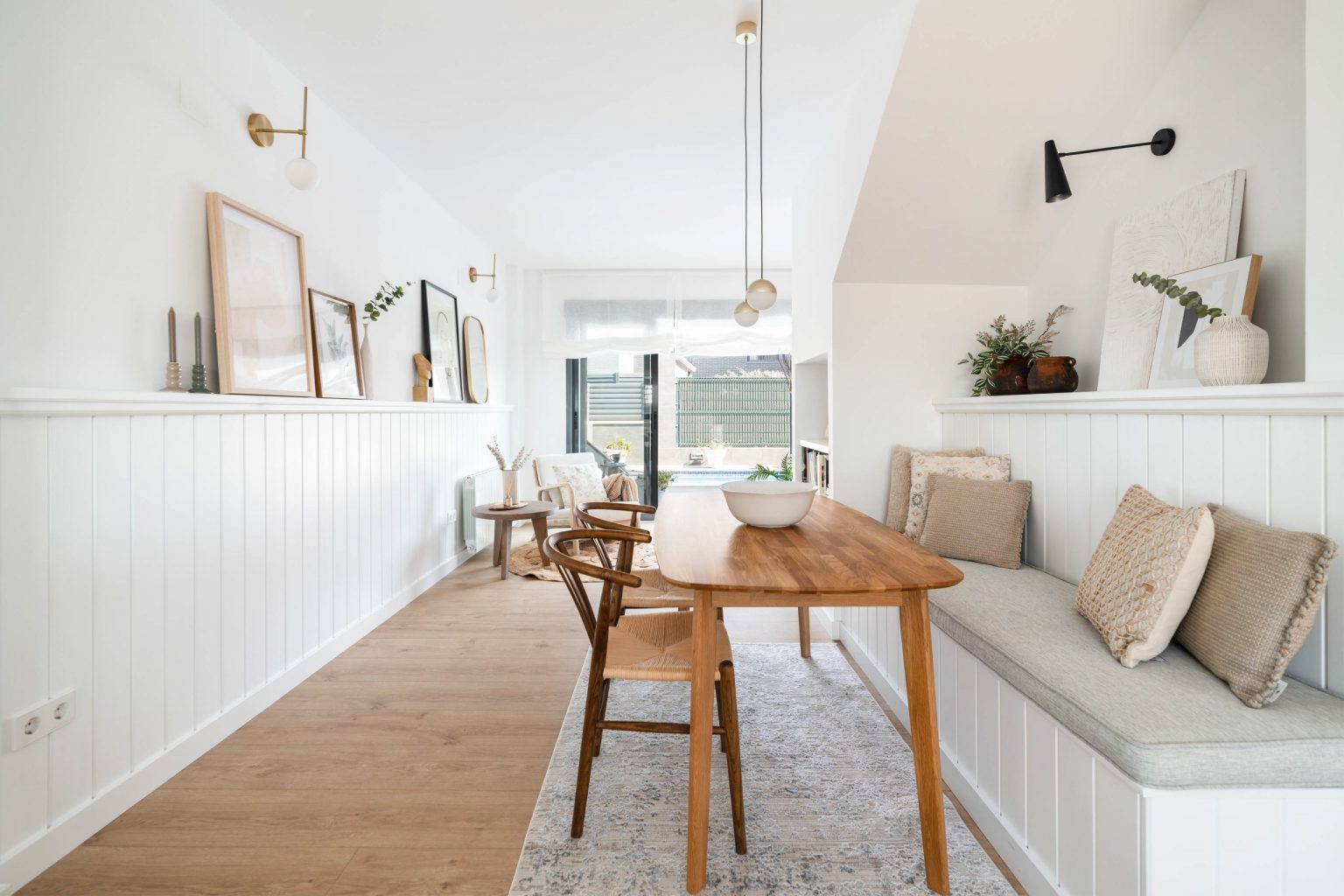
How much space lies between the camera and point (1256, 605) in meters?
1.25

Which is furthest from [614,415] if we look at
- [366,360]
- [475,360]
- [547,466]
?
[366,360]

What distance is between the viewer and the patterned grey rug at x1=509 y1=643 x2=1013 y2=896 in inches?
56.6

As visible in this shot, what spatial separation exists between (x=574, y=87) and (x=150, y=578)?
2.50 m

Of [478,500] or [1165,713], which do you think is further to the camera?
[478,500]

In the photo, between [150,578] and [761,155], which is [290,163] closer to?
[150,578]

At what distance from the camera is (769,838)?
→ 158cm

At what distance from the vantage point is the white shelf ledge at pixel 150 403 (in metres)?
1.42

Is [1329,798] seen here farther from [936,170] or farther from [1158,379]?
[936,170]

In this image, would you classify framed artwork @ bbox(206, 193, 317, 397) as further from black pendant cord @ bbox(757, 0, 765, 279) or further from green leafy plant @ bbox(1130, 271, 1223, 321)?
green leafy plant @ bbox(1130, 271, 1223, 321)

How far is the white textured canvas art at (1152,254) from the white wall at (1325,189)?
59cm

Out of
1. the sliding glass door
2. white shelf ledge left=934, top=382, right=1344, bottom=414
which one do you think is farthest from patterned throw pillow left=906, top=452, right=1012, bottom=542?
the sliding glass door

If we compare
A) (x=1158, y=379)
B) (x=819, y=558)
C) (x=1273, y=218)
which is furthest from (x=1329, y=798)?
(x=1273, y=218)

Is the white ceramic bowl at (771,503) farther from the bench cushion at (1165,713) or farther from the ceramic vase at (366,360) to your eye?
the ceramic vase at (366,360)

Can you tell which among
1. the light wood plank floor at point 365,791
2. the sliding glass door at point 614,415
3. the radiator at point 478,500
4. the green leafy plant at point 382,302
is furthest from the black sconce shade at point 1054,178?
the sliding glass door at point 614,415
